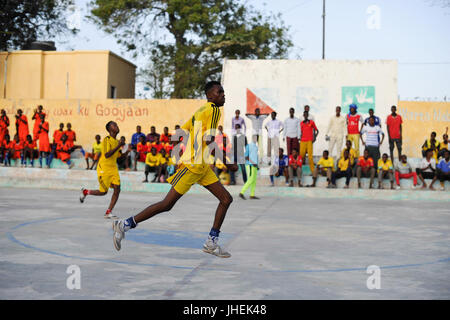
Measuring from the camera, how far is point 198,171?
19.0 feet

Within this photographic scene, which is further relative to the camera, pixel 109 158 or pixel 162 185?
pixel 162 185

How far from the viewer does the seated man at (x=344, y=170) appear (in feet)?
49.4

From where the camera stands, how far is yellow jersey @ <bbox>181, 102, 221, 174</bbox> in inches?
227

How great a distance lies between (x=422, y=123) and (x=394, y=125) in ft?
18.3

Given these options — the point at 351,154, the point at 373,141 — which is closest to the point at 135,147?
the point at 351,154

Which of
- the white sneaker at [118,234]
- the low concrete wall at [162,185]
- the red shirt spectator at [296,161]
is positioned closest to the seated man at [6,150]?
the low concrete wall at [162,185]

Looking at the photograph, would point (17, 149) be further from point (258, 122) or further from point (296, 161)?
point (296, 161)

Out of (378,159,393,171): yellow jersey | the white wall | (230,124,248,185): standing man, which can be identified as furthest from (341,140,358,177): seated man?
the white wall

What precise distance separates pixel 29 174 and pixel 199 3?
45.7 ft

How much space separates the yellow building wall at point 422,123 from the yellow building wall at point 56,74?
13543mm

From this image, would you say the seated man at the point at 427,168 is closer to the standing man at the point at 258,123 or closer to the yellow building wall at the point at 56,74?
the standing man at the point at 258,123

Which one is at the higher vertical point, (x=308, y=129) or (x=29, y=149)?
(x=308, y=129)
